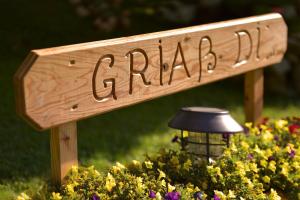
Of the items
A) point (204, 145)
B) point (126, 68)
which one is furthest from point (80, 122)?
point (126, 68)

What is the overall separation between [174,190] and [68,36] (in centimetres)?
494

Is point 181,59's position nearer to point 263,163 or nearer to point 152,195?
point 263,163

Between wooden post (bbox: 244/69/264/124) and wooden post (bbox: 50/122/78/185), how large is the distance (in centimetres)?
229

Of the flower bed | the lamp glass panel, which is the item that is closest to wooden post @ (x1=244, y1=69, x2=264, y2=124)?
the flower bed

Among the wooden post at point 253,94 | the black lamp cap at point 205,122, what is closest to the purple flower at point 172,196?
the black lamp cap at point 205,122

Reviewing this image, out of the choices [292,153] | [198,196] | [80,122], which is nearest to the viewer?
[198,196]

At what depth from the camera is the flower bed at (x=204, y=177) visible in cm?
339

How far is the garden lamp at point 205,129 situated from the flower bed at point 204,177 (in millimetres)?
75

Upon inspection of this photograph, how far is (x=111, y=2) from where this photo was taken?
8938 millimetres

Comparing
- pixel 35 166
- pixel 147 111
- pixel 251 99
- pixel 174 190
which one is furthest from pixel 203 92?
pixel 174 190

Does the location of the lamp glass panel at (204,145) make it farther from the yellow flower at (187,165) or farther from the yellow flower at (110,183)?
the yellow flower at (110,183)

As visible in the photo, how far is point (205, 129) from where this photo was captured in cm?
388

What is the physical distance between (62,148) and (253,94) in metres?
2.40

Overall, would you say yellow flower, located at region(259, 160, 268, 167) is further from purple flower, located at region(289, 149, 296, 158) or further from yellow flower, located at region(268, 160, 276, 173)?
purple flower, located at region(289, 149, 296, 158)
